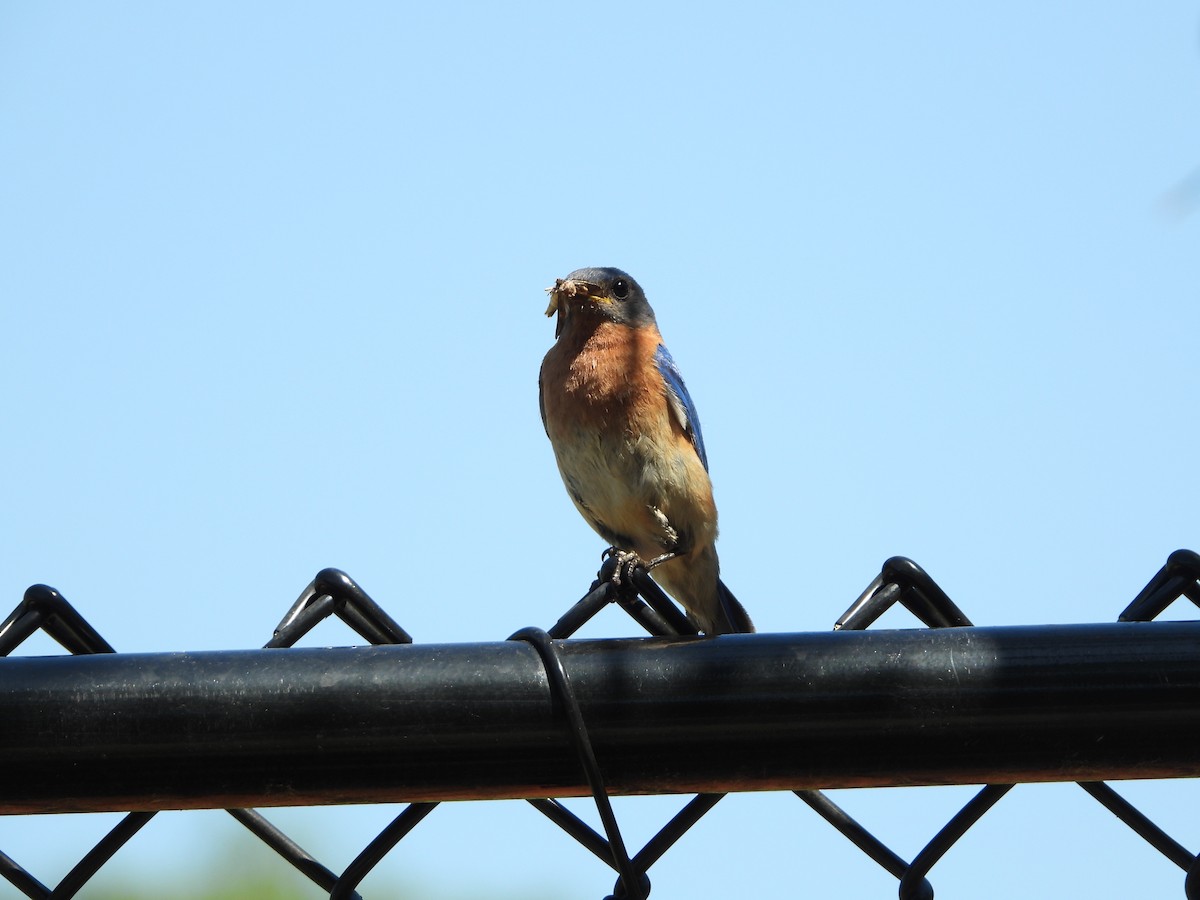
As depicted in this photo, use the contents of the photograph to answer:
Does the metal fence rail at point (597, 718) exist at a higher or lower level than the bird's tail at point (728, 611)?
lower

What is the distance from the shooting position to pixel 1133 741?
4.75 feet

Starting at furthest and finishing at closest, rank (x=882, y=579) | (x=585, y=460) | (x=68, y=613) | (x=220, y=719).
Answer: (x=585, y=460) → (x=882, y=579) → (x=68, y=613) → (x=220, y=719)

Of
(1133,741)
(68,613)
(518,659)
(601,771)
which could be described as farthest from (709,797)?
(68,613)

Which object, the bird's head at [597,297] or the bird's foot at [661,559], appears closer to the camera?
the bird's foot at [661,559]

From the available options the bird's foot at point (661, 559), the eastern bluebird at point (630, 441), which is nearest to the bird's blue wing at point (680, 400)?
the eastern bluebird at point (630, 441)

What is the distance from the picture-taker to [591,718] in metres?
1.44

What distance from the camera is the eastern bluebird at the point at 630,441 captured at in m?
4.42

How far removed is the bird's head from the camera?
4773mm

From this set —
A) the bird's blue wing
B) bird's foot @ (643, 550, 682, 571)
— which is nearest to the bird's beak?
the bird's blue wing

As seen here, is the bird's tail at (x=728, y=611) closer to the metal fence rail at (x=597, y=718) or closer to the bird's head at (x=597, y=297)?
the bird's head at (x=597, y=297)

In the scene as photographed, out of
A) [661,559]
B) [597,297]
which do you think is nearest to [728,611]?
[661,559]

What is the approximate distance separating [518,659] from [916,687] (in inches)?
17.8

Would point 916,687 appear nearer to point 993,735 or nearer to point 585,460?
point 993,735

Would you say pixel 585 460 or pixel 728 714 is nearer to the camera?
pixel 728 714
